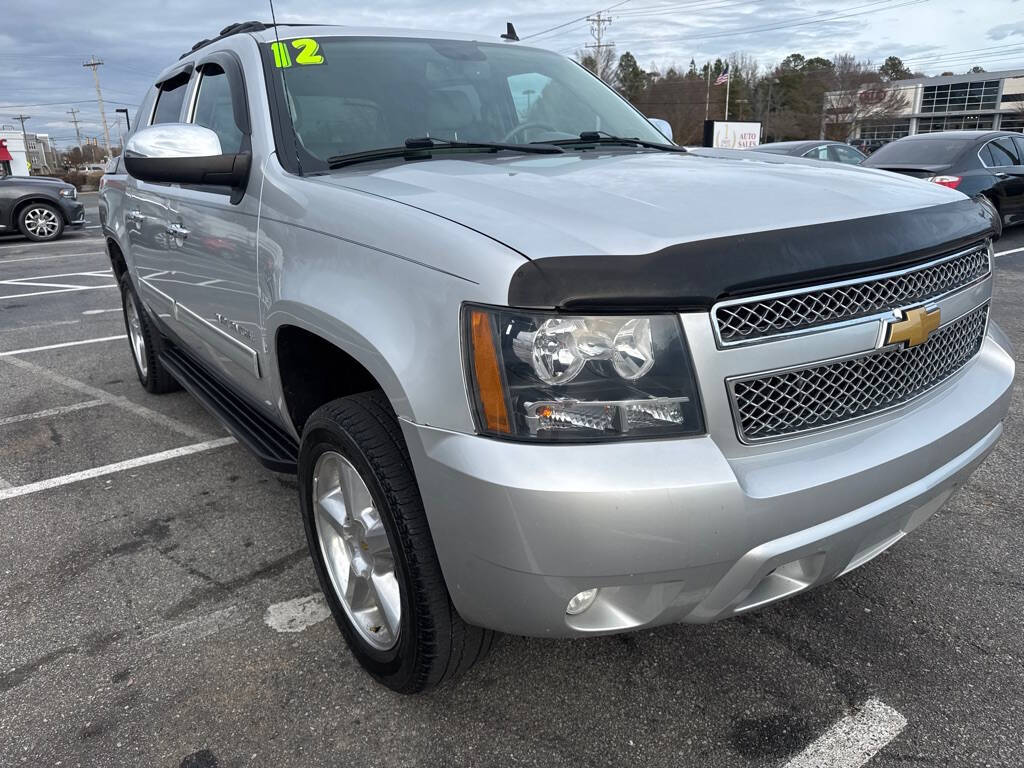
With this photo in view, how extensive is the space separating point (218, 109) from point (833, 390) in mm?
2612

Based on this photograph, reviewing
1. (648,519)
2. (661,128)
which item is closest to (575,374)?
(648,519)

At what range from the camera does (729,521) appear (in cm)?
158

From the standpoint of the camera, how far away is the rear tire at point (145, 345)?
4539 mm

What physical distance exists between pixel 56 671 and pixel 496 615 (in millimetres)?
1482

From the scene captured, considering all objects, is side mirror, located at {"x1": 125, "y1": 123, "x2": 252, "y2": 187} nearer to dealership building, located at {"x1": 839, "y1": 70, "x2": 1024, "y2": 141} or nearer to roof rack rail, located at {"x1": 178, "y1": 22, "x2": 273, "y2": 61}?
roof rack rail, located at {"x1": 178, "y1": 22, "x2": 273, "y2": 61}

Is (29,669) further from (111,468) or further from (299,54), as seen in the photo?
(299,54)

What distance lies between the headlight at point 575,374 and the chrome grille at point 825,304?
0.13 meters

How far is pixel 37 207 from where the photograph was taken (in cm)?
1473

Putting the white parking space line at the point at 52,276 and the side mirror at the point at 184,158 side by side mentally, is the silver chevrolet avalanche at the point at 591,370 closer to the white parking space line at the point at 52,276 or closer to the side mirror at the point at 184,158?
the side mirror at the point at 184,158

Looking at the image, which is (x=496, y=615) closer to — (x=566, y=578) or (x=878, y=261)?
(x=566, y=578)

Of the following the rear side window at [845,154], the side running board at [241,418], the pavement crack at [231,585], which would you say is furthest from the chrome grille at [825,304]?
the rear side window at [845,154]

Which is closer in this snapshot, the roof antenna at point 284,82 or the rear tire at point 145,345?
the roof antenna at point 284,82

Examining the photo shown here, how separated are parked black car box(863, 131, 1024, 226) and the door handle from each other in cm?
897

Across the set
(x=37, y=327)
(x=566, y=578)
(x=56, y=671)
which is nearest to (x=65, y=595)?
(x=56, y=671)
